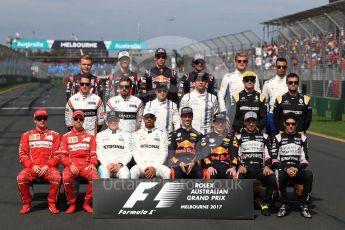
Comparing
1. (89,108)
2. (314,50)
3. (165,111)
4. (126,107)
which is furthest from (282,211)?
(314,50)

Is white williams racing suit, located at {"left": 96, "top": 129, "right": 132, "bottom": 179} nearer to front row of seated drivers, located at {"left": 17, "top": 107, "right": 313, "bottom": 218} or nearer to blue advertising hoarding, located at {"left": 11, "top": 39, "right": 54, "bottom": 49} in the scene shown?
front row of seated drivers, located at {"left": 17, "top": 107, "right": 313, "bottom": 218}

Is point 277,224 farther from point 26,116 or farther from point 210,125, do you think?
point 26,116

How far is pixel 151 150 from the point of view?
29.1 feet

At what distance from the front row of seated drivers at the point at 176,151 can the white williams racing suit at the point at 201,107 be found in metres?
0.70

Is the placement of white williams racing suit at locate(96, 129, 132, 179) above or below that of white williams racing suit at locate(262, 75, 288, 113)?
below

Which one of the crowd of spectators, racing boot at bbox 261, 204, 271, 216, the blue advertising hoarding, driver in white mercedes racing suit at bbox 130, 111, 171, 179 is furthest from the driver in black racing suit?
the blue advertising hoarding

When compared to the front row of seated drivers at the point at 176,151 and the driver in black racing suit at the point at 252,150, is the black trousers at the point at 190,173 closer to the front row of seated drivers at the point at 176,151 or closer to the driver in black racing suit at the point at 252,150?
the front row of seated drivers at the point at 176,151

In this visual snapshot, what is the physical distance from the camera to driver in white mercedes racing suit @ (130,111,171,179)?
346 inches

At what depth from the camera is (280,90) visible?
33.2ft

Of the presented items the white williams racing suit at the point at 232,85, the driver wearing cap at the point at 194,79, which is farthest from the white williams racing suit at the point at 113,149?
the white williams racing suit at the point at 232,85

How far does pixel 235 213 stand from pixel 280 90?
8.45 feet

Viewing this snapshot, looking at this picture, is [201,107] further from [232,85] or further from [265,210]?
[265,210]

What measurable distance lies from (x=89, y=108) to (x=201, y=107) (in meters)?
1.67

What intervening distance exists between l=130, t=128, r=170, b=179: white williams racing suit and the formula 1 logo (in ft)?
1.71
